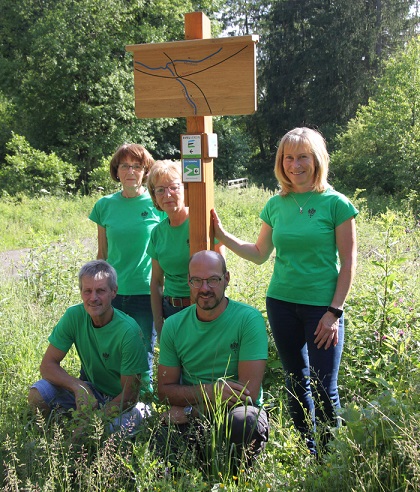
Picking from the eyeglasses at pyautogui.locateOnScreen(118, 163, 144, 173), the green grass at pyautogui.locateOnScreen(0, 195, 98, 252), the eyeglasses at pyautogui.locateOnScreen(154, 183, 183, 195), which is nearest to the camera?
the eyeglasses at pyautogui.locateOnScreen(154, 183, 183, 195)

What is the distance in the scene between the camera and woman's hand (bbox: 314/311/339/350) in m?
3.04

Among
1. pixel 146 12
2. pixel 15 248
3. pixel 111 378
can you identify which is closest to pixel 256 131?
pixel 146 12

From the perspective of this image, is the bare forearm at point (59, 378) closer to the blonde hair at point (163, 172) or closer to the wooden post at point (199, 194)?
the wooden post at point (199, 194)

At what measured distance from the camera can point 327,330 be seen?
120 inches

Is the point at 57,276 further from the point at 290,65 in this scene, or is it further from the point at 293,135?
the point at 290,65

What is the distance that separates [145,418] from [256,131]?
37416 mm

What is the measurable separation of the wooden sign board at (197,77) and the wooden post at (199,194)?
10cm

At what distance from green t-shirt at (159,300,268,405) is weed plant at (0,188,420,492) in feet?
1.08

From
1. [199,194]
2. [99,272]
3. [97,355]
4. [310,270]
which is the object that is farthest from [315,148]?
[97,355]

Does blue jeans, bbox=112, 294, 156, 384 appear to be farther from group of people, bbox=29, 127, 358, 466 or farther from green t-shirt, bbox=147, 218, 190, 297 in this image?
group of people, bbox=29, 127, 358, 466

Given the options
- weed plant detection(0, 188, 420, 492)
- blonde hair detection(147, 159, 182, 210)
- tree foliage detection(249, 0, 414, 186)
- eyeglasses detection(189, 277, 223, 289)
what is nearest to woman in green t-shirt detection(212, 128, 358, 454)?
weed plant detection(0, 188, 420, 492)

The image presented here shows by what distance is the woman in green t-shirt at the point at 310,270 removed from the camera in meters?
3.07

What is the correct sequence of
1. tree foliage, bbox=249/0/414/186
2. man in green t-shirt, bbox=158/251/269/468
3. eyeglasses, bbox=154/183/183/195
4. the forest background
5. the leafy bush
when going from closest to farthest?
man in green t-shirt, bbox=158/251/269/468
eyeglasses, bbox=154/183/183/195
the leafy bush
the forest background
tree foliage, bbox=249/0/414/186

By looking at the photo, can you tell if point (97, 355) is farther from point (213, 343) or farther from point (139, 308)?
point (213, 343)
